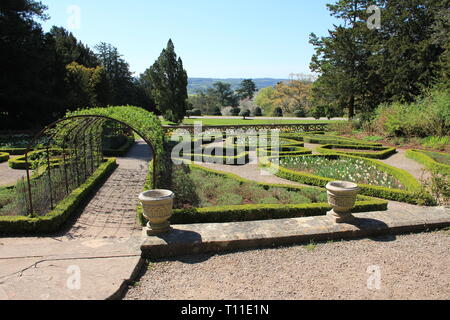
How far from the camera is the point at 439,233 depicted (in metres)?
6.16

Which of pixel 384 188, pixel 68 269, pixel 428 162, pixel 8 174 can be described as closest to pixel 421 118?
pixel 428 162

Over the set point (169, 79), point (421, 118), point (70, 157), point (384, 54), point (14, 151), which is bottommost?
point (14, 151)

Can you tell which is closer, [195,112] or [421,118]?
[421,118]

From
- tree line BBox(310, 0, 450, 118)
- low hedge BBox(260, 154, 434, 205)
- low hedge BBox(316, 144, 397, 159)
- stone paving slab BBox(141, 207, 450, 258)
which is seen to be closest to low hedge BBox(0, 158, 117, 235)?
stone paving slab BBox(141, 207, 450, 258)

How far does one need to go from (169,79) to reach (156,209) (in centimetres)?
2168

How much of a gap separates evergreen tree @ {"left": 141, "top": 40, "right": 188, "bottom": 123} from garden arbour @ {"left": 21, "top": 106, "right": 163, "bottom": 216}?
14135mm

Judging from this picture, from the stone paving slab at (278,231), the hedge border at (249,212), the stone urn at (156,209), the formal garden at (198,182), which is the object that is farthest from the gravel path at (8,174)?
the stone paving slab at (278,231)

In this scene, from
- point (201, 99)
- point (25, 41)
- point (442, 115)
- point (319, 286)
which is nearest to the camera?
point (319, 286)

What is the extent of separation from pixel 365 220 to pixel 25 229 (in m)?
6.87

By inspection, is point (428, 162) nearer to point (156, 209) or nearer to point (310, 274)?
point (310, 274)

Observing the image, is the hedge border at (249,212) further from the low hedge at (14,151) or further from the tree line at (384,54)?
the tree line at (384,54)

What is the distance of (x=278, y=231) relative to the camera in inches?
226

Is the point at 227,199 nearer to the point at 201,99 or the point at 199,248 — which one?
the point at 199,248

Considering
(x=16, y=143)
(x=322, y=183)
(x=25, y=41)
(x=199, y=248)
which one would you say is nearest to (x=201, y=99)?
(x=25, y=41)
